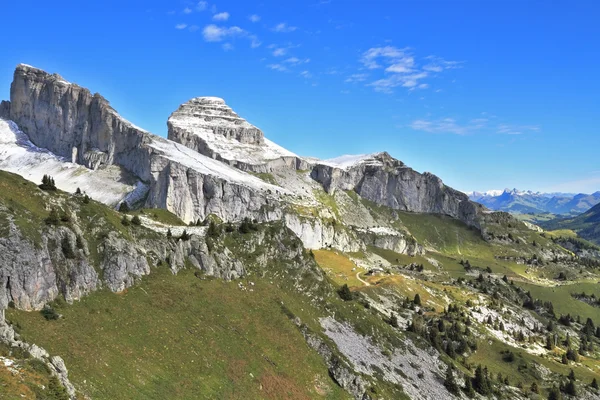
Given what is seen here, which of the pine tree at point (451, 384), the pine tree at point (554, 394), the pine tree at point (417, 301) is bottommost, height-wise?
the pine tree at point (554, 394)

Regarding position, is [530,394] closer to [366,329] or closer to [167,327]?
[366,329]

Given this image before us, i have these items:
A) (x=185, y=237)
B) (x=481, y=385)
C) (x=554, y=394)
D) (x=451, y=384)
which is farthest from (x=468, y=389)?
(x=185, y=237)

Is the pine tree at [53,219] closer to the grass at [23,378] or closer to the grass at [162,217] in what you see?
the grass at [23,378]

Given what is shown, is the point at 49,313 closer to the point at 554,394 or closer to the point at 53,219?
the point at 53,219

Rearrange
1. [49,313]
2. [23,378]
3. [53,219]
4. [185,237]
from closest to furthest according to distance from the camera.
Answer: [23,378] → [49,313] → [53,219] → [185,237]

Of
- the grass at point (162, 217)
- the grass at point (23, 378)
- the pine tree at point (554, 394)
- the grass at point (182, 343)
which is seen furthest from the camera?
the pine tree at point (554, 394)

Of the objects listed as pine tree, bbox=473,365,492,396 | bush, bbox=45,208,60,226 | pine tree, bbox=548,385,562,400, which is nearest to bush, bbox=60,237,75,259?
bush, bbox=45,208,60,226

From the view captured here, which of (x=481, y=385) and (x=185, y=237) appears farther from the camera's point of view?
(x=481, y=385)

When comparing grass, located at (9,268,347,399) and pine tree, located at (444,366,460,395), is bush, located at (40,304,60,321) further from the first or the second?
pine tree, located at (444,366,460,395)

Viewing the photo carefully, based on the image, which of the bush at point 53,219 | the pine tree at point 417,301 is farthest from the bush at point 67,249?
the pine tree at point 417,301
